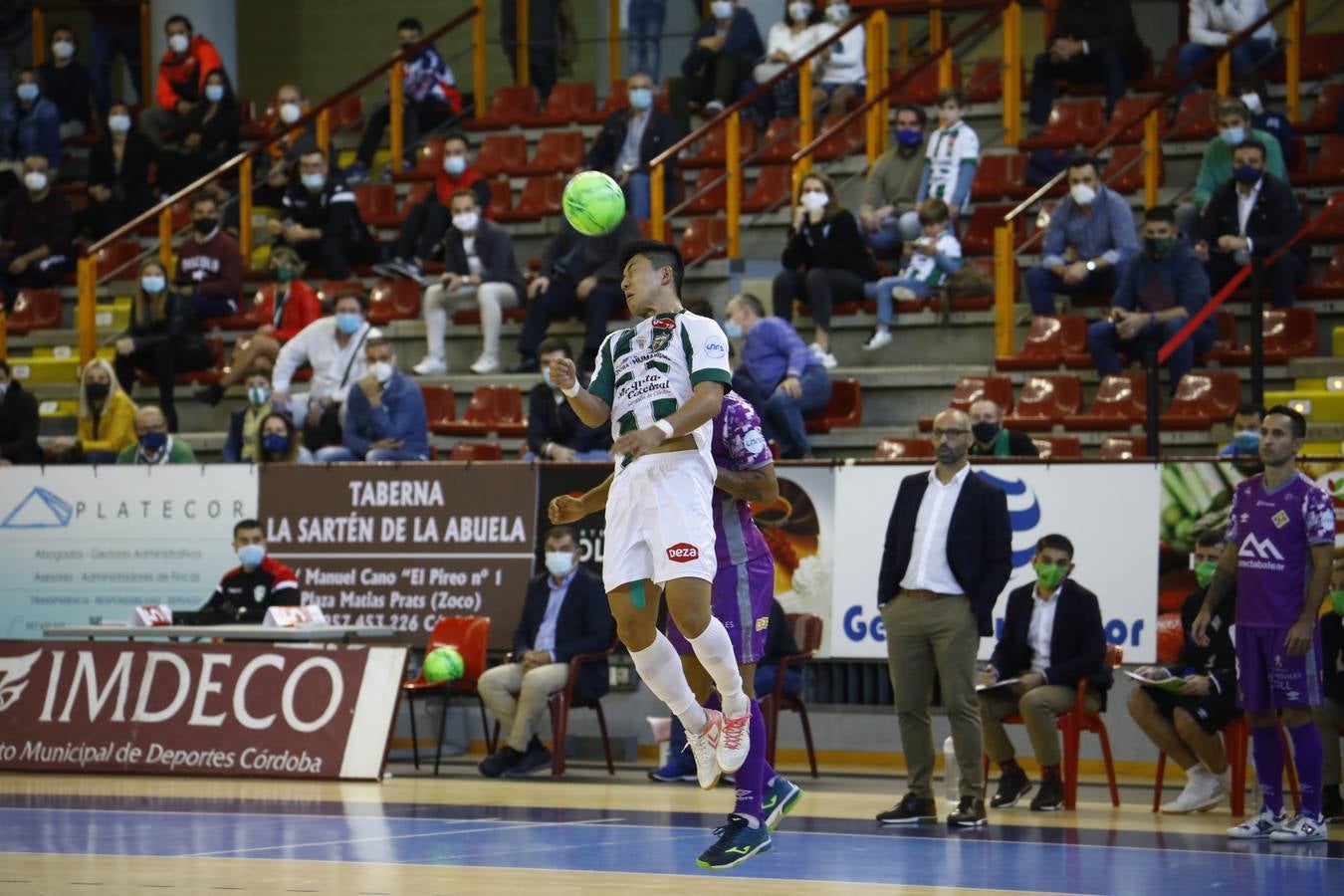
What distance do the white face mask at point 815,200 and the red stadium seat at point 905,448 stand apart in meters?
2.38

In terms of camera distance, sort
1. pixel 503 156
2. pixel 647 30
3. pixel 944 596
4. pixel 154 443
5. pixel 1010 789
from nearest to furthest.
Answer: pixel 944 596 < pixel 1010 789 < pixel 154 443 < pixel 503 156 < pixel 647 30

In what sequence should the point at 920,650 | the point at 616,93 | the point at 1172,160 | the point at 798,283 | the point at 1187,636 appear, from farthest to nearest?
the point at 616,93 < the point at 1172,160 < the point at 798,283 < the point at 1187,636 < the point at 920,650

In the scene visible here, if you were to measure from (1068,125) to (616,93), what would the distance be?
17.4 feet

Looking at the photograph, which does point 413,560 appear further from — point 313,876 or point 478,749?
point 313,876

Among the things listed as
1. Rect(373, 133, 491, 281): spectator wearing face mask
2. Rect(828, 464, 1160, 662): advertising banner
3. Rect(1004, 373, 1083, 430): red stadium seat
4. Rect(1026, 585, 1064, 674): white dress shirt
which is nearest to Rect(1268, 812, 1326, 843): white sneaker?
Rect(1026, 585, 1064, 674): white dress shirt

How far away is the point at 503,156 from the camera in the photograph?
2236 cm

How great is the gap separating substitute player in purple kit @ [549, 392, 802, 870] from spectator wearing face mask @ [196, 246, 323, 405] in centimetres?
1022

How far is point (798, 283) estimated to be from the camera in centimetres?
1778

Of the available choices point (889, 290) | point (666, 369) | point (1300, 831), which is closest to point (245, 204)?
point (889, 290)

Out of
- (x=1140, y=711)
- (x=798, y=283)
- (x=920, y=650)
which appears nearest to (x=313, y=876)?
(x=920, y=650)

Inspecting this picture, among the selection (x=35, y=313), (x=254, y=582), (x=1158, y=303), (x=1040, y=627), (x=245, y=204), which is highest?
(x=245, y=204)

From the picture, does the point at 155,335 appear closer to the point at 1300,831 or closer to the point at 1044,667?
the point at 1044,667

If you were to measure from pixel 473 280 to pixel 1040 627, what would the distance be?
308 inches

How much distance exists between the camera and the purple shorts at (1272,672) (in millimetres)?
11062
